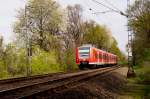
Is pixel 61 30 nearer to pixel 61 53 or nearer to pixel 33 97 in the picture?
pixel 61 53

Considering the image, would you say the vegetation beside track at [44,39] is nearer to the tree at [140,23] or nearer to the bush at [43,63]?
the bush at [43,63]

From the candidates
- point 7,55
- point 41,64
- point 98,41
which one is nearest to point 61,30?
point 41,64

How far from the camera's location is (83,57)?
167ft

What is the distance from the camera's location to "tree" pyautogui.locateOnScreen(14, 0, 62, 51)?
55812mm

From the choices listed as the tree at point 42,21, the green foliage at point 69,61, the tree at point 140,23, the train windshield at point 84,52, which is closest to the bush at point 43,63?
the green foliage at point 69,61

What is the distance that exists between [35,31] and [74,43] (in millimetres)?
20639

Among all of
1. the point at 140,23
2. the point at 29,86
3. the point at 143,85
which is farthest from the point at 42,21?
the point at 29,86

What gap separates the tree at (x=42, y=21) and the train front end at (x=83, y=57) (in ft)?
18.1

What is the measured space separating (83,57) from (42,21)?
38.4 feet

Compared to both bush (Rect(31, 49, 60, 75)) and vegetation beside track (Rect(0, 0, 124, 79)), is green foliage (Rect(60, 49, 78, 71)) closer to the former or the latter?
vegetation beside track (Rect(0, 0, 124, 79))

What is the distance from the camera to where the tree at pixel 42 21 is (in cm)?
5581

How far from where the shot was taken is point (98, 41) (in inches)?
3878

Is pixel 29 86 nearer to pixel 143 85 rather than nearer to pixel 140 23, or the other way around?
pixel 143 85

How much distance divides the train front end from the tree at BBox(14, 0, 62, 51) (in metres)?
5.53
